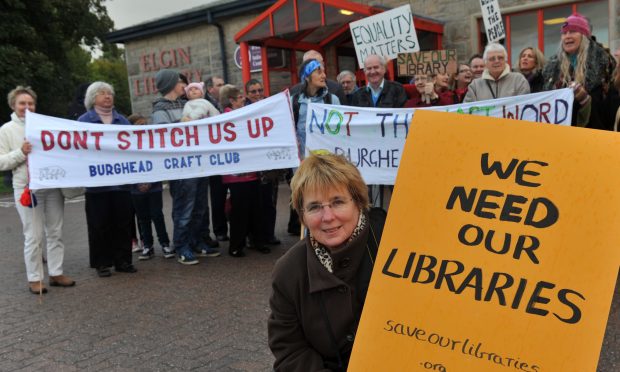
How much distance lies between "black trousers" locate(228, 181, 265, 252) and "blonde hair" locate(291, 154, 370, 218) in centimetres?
391

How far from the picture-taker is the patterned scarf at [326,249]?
6.68ft

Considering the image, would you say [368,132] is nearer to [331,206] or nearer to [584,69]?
[584,69]

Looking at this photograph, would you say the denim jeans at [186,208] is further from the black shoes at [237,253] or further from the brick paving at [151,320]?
the black shoes at [237,253]

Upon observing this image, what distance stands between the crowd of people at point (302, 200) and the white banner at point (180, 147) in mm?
228

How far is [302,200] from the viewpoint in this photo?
2129 mm

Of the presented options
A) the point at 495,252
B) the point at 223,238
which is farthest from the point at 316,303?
the point at 223,238

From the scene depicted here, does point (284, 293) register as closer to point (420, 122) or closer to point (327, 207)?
point (327, 207)

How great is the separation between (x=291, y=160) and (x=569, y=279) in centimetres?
440

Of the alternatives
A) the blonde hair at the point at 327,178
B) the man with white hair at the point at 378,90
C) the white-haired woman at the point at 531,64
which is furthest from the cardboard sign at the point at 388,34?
the blonde hair at the point at 327,178

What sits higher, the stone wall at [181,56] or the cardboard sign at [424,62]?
the stone wall at [181,56]

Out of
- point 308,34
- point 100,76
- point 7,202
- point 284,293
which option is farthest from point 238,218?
point 100,76

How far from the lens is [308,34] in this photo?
490 inches

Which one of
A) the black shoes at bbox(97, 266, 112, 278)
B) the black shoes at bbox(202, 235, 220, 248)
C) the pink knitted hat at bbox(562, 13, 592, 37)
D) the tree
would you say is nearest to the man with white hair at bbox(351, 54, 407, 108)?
the pink knitted hat at bbox(562, 13, 592, 37)

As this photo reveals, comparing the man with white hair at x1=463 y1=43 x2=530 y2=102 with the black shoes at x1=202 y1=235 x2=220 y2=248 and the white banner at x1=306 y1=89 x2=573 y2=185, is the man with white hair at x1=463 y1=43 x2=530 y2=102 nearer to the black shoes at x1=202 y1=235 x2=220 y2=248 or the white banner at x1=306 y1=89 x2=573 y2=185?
the white banner at x1=306 y1=89 x2=573 y2=185
